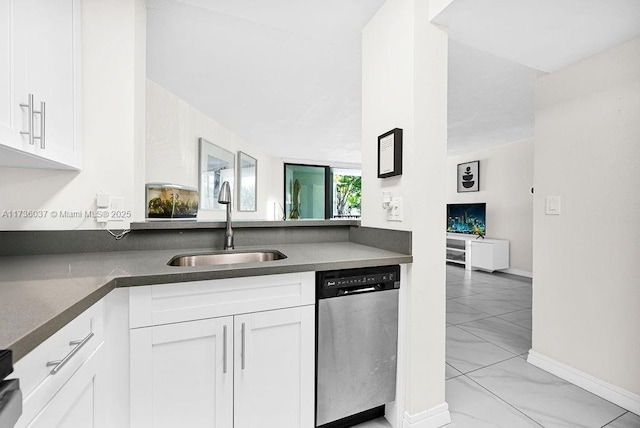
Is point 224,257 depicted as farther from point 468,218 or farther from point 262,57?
point 468,218

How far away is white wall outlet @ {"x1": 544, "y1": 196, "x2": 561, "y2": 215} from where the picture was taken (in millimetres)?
1956

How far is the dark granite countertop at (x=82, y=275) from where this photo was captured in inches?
24.5

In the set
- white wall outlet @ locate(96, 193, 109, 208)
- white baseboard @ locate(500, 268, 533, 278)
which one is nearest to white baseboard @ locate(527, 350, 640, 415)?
white wall outlet @ locate(96, 193, 109, 208)

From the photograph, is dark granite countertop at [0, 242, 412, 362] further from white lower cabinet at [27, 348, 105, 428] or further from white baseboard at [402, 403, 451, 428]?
white baseboard at [402, 403, 451, 428]

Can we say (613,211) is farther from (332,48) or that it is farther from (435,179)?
(332,48)

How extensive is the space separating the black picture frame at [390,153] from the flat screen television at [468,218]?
15.4ft

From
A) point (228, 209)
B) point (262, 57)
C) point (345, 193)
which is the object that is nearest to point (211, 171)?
point (262, 57)

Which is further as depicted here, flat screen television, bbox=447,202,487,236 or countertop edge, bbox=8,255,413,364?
flat screen television, bbox=447,202,487,236

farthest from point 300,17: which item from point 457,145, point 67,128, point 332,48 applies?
point 457,145

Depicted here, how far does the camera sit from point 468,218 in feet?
19.0

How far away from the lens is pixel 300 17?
1.72m

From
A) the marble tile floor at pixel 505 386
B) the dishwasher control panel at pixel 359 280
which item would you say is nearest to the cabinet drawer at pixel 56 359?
the dishwasher control panel at pixel 359 280

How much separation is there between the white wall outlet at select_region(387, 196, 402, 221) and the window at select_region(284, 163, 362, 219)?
17.3 ft

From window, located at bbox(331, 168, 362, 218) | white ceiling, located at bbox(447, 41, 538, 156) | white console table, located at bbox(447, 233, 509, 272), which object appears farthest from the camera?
window, located at bbox(331, 168, 362, 218)
